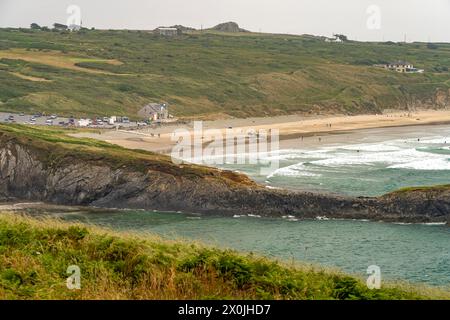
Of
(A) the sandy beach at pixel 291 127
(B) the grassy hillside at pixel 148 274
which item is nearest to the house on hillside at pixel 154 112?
(A) the sandy beach at pixel 291 127

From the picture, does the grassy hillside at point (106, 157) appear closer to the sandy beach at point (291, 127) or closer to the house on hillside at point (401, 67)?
the sandy beach at point (291, 127)

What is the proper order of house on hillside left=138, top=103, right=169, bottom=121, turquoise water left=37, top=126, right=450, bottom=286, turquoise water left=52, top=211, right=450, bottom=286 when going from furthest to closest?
house on hillside left=138, top=103, right=169, bottom=121, turquoise water left=37, top=126, right=450, bottom=286, turquoise water left=52, top=211, right=450, bottom=286

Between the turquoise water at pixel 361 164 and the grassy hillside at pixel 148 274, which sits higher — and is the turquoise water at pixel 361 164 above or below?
below

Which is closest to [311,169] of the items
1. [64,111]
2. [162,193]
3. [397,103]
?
[162,193]

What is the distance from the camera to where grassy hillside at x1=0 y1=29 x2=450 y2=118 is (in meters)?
109

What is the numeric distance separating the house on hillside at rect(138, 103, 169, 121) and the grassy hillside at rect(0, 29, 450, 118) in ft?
8.16

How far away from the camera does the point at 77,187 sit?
52719mm

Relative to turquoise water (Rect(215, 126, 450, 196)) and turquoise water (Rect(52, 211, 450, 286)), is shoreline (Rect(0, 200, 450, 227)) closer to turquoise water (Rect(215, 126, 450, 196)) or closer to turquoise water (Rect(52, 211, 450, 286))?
turquoise water (Rect(52, 211, 450, 286))

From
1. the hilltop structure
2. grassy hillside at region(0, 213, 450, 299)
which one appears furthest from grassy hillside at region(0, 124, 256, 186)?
the hilltop structure

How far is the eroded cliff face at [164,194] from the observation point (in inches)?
1837

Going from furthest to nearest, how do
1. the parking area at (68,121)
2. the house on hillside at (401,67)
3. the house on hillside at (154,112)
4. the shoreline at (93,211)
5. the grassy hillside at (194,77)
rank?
the house on hillside at (401,67) < the grassy hillside at (194,77) < the house on hillside at (154,112) < the parking area at (68,121) < the shoreline at (93,211)

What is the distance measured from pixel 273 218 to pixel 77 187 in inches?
582

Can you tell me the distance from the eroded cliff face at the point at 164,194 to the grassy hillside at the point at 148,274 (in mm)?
31509
